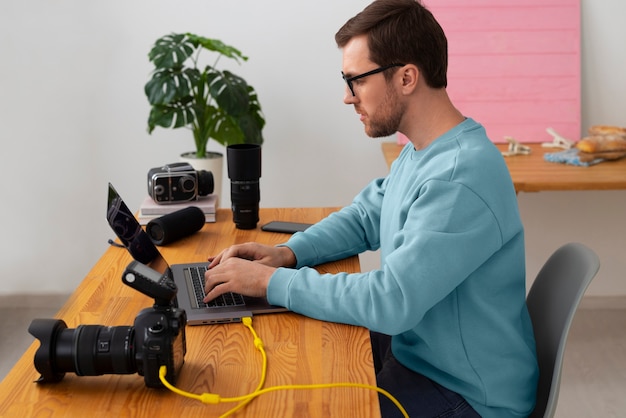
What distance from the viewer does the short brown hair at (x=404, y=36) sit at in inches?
65.0

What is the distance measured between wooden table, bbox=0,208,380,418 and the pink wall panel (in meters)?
2.18

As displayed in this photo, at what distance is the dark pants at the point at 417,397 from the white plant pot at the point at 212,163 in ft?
6.10

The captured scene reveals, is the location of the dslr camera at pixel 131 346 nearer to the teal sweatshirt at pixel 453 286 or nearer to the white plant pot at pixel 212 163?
the teal sweatshirt at pixel 453 286

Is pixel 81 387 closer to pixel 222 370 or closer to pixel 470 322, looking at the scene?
pixel 222 370

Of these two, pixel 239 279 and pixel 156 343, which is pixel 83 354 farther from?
pixel 239 279

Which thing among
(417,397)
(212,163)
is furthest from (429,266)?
(212,163)

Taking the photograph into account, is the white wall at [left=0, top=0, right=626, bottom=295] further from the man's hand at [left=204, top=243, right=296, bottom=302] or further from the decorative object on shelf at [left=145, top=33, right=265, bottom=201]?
the man's hand at [left=204, top=243, right=296, bottom=302]

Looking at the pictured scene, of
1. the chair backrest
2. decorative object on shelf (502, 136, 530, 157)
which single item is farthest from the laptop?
decorative object on shelf (502, 136, 530, 157)

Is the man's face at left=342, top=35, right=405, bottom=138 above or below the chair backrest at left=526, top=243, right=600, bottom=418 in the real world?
above

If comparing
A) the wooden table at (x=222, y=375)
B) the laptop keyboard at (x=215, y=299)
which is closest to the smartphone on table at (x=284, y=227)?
the laptop keyboard at (x=215, y=299)

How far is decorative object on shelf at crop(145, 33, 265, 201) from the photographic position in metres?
3.24

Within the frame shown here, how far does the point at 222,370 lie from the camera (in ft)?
4.47

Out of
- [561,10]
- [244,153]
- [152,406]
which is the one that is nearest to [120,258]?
[244,153]

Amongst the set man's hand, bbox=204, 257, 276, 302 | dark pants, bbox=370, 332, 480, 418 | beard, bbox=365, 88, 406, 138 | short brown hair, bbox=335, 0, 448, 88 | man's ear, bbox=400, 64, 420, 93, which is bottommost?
dark pants, bbox=370, 332, 480, 418
